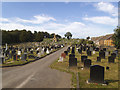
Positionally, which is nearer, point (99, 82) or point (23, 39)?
point (99, 82)

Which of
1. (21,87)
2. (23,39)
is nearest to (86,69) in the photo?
(21,87)

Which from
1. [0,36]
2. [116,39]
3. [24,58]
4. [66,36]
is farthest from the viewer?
[66,36]

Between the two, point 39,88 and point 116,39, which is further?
point 116,39

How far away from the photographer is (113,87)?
6867mm

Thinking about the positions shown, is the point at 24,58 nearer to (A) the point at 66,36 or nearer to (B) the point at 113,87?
(B) the point at 113,87

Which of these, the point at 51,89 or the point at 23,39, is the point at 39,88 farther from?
the point at 23,39

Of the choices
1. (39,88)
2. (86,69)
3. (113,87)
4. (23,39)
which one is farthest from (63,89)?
(23,39)

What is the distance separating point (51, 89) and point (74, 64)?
18.6 feet

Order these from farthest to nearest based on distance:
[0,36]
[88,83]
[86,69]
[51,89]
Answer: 1. [0,36]
2. [86,69]
3. [88,83]
4. [51,89]

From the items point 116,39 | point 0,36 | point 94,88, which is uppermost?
point 0,36

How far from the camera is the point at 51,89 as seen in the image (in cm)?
654

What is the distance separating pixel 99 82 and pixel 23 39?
62984 millimetres

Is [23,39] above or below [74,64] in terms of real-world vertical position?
above

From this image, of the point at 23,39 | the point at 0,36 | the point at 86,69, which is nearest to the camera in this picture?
the point at 86,69
